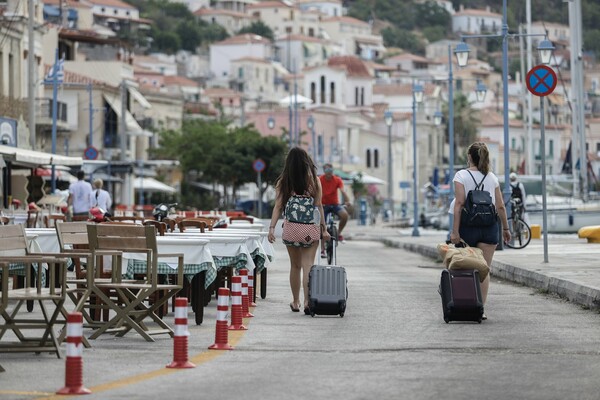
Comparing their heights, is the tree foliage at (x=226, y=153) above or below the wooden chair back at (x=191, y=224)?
above

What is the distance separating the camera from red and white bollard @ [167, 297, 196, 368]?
42.9 feet

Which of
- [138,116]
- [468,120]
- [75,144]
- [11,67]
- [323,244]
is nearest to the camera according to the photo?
[323,244]

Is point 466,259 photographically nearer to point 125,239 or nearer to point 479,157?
point 479,157

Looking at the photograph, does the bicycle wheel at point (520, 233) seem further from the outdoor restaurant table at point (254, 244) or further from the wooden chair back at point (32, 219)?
the outdoor restaurant table at point (254, 244)

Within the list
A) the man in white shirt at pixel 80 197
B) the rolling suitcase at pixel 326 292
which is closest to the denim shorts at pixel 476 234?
the rolling suitcase at pixel 326 292

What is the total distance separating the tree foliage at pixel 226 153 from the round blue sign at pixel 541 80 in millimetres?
66255

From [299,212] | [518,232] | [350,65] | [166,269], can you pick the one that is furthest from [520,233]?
[350,65]

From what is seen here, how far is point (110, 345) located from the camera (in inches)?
610

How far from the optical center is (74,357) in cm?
1161

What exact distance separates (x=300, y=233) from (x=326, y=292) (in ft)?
3.34

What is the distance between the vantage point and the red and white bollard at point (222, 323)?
1477 centimetres

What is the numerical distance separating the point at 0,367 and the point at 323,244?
66.2 ft

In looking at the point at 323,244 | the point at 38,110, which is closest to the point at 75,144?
the point at 38,110

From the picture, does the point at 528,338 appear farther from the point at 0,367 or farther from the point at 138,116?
the point at 138,116
